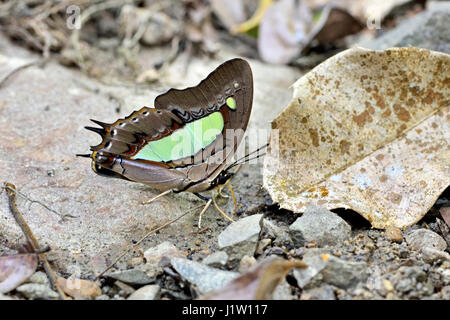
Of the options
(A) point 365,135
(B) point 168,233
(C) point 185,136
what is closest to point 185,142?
(C) point 185,136

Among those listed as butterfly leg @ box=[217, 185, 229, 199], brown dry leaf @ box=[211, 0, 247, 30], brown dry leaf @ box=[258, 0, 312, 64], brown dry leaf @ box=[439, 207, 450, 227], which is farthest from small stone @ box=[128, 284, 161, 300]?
brown dry leaf @ box=[211, 0, 247, 30]

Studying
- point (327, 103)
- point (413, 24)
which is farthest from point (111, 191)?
point (413, 24)

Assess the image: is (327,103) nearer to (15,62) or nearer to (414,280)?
(414,280)

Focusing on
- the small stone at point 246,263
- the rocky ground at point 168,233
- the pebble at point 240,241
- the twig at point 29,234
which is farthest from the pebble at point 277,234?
the twig at point 29,234

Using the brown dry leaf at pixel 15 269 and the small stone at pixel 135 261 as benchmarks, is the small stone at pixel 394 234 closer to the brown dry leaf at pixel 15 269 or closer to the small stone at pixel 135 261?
the small stone at pixel 135 261

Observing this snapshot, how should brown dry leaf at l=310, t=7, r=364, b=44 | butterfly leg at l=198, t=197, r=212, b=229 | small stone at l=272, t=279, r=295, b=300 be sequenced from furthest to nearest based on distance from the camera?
brown dry leaf at l=310, t=7, r=364, b=44 → butterfly leg at l=198, t=197, r=212, b=229 → small stone at l=272, t=279, r=295, b=300

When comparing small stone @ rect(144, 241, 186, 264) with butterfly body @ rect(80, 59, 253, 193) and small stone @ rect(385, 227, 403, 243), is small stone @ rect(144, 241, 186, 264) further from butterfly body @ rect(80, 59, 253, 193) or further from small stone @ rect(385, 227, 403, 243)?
small stone @ rect(385, 227, 403, 243)

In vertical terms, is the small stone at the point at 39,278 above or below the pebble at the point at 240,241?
below
